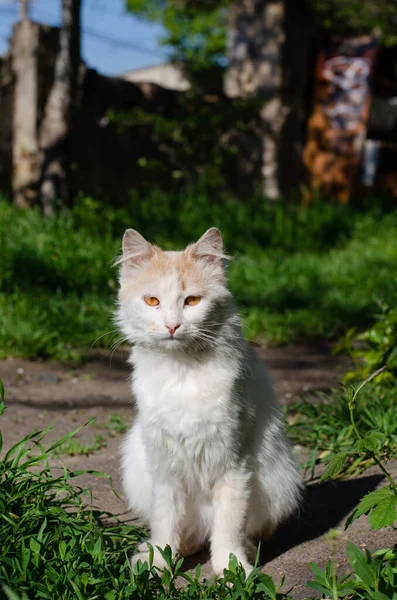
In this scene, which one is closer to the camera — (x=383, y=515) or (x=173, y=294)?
(x=383, y=515)

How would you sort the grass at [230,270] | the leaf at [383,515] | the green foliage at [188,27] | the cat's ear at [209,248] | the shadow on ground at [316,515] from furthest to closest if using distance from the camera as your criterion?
the green foliage at [188,27] < the grass at [230,270] < the shadow on ground at [316,515] < the cat's ear at [209,248] < the leaf at [383,515]

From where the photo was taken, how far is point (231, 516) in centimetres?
267

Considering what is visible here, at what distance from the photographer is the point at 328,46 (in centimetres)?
1070

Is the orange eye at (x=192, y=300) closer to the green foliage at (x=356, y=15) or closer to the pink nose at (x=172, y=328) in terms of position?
the pink nose at (x=172, y=328)

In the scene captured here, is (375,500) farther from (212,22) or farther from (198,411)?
(212,22)

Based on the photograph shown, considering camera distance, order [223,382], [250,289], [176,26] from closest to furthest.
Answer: [223,382] → [250,289] → [176,26]

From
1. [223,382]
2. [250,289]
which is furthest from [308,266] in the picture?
[223,382]

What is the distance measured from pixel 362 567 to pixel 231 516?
600 millimetres

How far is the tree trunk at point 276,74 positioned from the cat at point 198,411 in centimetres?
Answer: 745

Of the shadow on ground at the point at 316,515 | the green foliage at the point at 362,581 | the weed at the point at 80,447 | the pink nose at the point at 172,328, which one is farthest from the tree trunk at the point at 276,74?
the green foliage at the point at 362,581

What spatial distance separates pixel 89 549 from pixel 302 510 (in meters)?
1.26

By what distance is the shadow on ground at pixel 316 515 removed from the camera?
297 cm

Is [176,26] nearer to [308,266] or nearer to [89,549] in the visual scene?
[308,266]

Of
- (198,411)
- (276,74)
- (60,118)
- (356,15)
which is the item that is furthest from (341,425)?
(356,15)
